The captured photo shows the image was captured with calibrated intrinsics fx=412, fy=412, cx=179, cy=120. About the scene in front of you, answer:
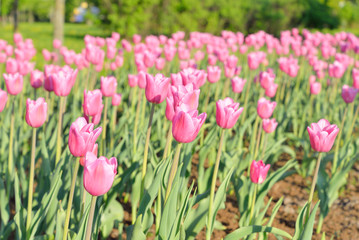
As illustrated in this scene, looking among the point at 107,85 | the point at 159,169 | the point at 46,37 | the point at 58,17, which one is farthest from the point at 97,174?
the point at 46,37

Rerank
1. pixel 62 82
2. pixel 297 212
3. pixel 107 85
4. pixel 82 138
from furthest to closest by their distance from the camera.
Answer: pixel 297 212, pixel 107 85, pixel 62 82, pixel 82 138

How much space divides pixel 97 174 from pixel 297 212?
229 cm

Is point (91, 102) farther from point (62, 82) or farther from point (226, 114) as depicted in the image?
point (226, 114)

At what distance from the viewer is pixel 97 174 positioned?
131cm

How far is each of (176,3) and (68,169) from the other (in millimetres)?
13485

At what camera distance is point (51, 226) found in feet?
7.28

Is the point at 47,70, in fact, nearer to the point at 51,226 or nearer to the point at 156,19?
the point at 51,226

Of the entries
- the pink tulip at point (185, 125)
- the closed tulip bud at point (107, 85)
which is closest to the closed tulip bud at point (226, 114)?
the pink tulip at point (185, 125)

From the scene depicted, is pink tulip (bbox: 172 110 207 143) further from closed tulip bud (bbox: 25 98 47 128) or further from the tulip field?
closed tulip bud (bbox: 25 98 47 128)

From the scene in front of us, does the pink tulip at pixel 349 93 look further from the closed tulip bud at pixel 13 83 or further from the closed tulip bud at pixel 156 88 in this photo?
the closed tulip bud at pixel 13 83

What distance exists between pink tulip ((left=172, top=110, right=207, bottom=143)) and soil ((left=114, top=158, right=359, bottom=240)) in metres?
1.28

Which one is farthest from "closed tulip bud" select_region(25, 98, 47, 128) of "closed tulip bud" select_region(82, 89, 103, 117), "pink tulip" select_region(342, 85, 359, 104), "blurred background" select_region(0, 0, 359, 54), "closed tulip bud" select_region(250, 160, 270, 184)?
"blurred background" select_region(0, 0, 359, 54)

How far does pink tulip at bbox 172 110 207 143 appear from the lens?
61.2 inches

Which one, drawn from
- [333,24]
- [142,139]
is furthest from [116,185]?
[333,24]
